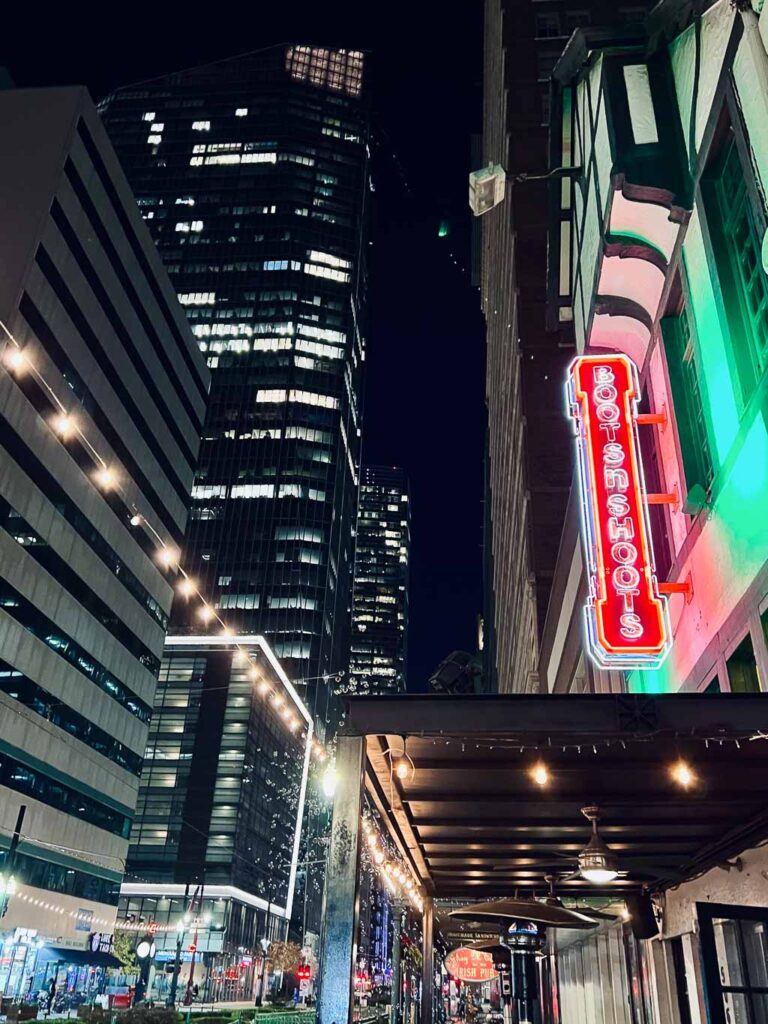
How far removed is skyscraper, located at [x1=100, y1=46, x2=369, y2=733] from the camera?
122000mm

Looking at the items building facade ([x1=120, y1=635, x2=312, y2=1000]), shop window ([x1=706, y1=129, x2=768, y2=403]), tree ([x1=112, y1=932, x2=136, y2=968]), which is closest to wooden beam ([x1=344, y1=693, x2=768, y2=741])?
shop window ([x1=706, y1=129, x2=768, y2=403])

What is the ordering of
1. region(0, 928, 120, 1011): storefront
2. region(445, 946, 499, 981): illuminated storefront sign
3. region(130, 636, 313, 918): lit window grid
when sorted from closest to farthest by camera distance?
1. region(445, 946, 499, 981): illuminated storefront sign
2. region(0, 928, 120, 1011): storefront
3. region(130, 636, 313, 918): lit window grid

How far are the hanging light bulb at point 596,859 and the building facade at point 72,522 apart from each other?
99.4ft

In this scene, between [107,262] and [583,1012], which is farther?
[107,262]

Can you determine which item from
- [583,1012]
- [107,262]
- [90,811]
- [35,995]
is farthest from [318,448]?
[583,1012]

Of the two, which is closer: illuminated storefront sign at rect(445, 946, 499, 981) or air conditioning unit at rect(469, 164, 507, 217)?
air conditioning unit at rect(469, 164, 507, 217)

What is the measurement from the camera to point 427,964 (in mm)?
17797

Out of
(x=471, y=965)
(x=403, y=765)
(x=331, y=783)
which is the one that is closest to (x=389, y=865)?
(x=331, y=783)

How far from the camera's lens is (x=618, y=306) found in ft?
42.7

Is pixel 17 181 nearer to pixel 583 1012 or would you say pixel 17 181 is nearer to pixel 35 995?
pixel 35 995

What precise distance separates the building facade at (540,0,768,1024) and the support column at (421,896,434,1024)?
401 cm

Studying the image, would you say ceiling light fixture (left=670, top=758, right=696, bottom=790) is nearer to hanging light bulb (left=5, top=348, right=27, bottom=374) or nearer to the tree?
hanging light bulb (left=5, top=348, right=27, bottom=374)

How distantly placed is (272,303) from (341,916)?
474ft

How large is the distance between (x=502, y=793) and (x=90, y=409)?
49094mm
